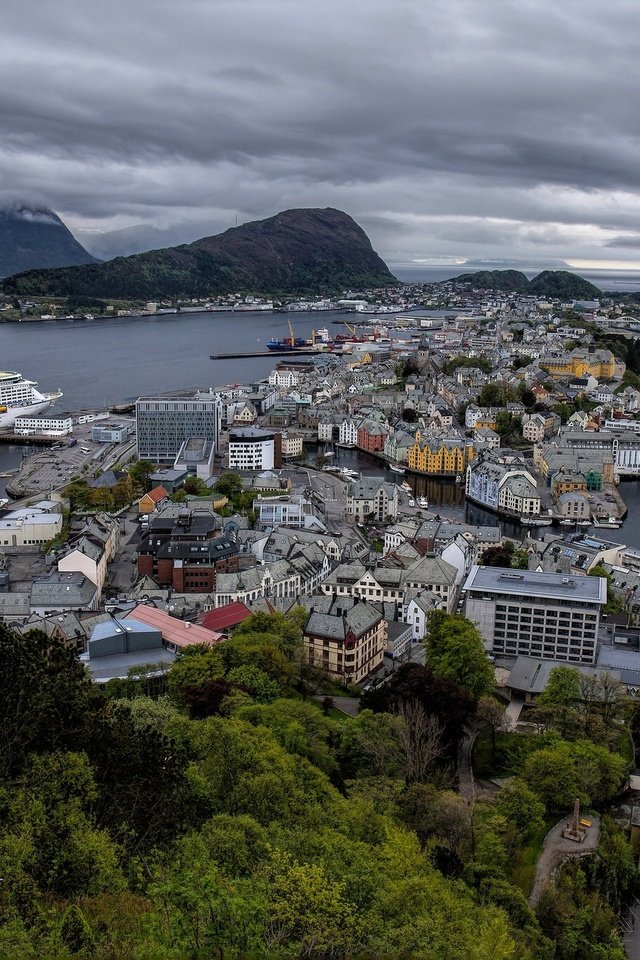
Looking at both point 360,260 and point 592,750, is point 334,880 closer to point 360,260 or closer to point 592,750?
point 592,750

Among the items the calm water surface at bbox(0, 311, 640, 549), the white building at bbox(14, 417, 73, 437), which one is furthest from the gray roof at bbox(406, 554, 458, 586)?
the white building at bbox(14, 417, 73, 437)

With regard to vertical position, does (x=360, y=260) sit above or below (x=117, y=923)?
above

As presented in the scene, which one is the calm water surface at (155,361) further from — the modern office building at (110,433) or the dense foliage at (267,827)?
the dense foliage at (267,827)

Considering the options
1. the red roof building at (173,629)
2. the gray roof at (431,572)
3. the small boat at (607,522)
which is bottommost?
the small boat at (607,522)

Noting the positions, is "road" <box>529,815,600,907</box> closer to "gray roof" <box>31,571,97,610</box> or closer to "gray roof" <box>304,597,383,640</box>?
"gray roof" <box>304,597,383,640</box>

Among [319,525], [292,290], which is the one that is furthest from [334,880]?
[292,290]

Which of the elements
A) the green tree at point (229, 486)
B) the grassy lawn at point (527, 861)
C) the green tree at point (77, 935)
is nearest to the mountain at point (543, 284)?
the green tree at point (229, 486)

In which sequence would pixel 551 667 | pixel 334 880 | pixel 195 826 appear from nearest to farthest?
pixel 334 880 < pixel 195 826 < pixel 551 667

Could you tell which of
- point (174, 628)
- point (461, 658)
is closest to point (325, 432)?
point (174, 628)

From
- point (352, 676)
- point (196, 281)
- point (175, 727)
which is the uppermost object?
point (196, 281)
